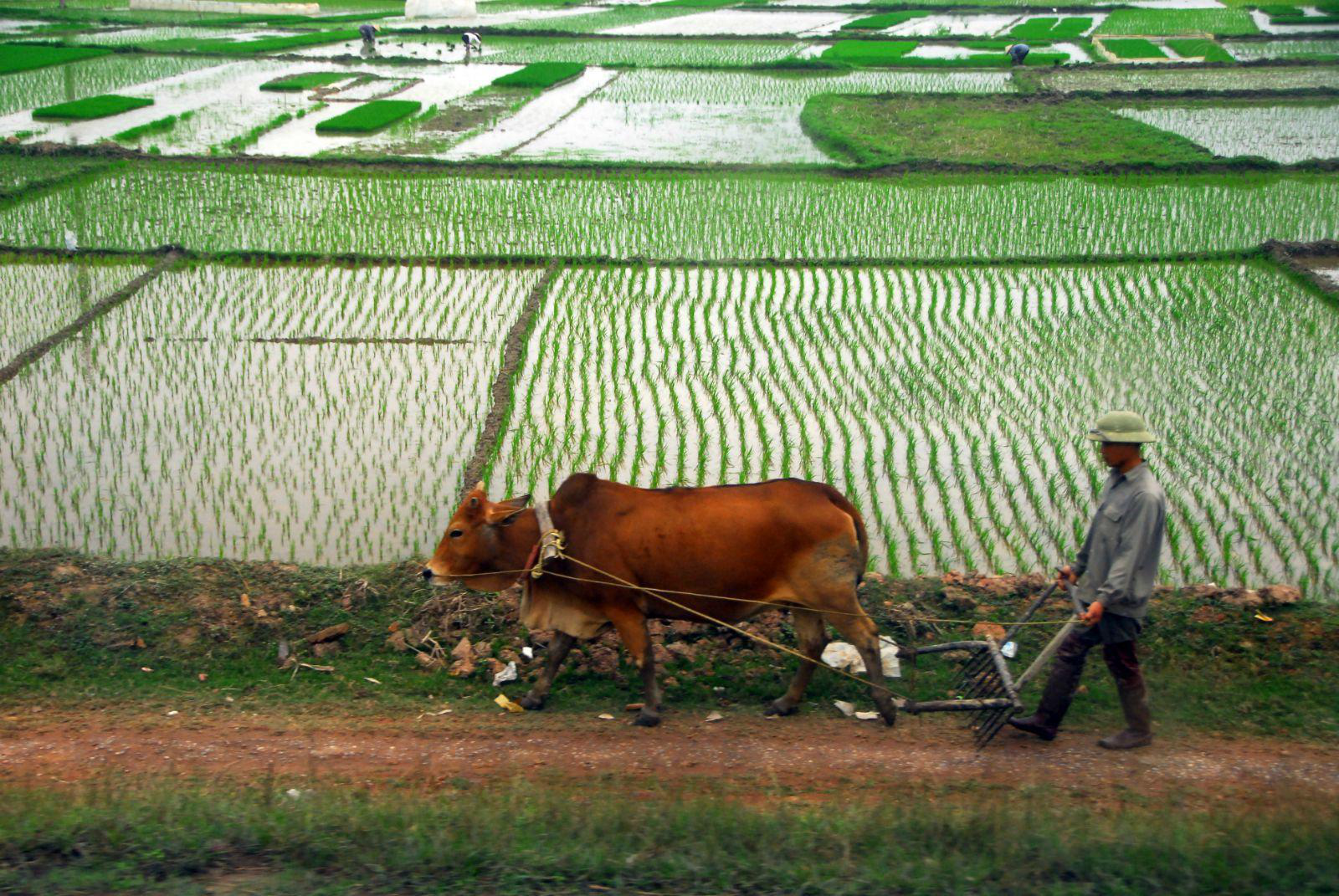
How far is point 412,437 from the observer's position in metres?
8.30

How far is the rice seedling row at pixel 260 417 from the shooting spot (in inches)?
279

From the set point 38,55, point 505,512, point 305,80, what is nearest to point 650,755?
point 505,512

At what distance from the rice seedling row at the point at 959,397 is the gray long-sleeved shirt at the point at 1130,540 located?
2061mm

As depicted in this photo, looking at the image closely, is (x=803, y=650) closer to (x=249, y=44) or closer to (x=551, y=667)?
Result: (x=551, y=667)

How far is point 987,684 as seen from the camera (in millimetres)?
5043

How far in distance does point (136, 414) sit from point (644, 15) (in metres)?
31.0

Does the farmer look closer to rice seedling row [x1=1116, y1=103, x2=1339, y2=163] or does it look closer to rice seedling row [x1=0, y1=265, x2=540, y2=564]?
rice seedling row [x1=0, y1=265, x2=540, y2=564]

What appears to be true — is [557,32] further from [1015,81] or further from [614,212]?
[614,212]

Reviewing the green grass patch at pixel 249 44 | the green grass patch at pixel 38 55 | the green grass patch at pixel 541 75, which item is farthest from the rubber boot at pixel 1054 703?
the green grass patch at pixel 249 44

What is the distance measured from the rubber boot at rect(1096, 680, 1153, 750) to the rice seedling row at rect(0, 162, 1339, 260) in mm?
8141

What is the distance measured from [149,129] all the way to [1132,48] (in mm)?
20282

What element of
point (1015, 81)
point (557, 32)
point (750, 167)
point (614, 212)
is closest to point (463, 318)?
point (614, 212)

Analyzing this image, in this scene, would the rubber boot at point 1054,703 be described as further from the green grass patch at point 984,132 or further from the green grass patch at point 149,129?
the green grass patch at point 149,129

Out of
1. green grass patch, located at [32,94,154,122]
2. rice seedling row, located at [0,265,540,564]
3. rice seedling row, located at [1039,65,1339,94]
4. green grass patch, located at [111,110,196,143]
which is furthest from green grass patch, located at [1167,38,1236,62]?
green grass patch, located at [32,94,154,122]
